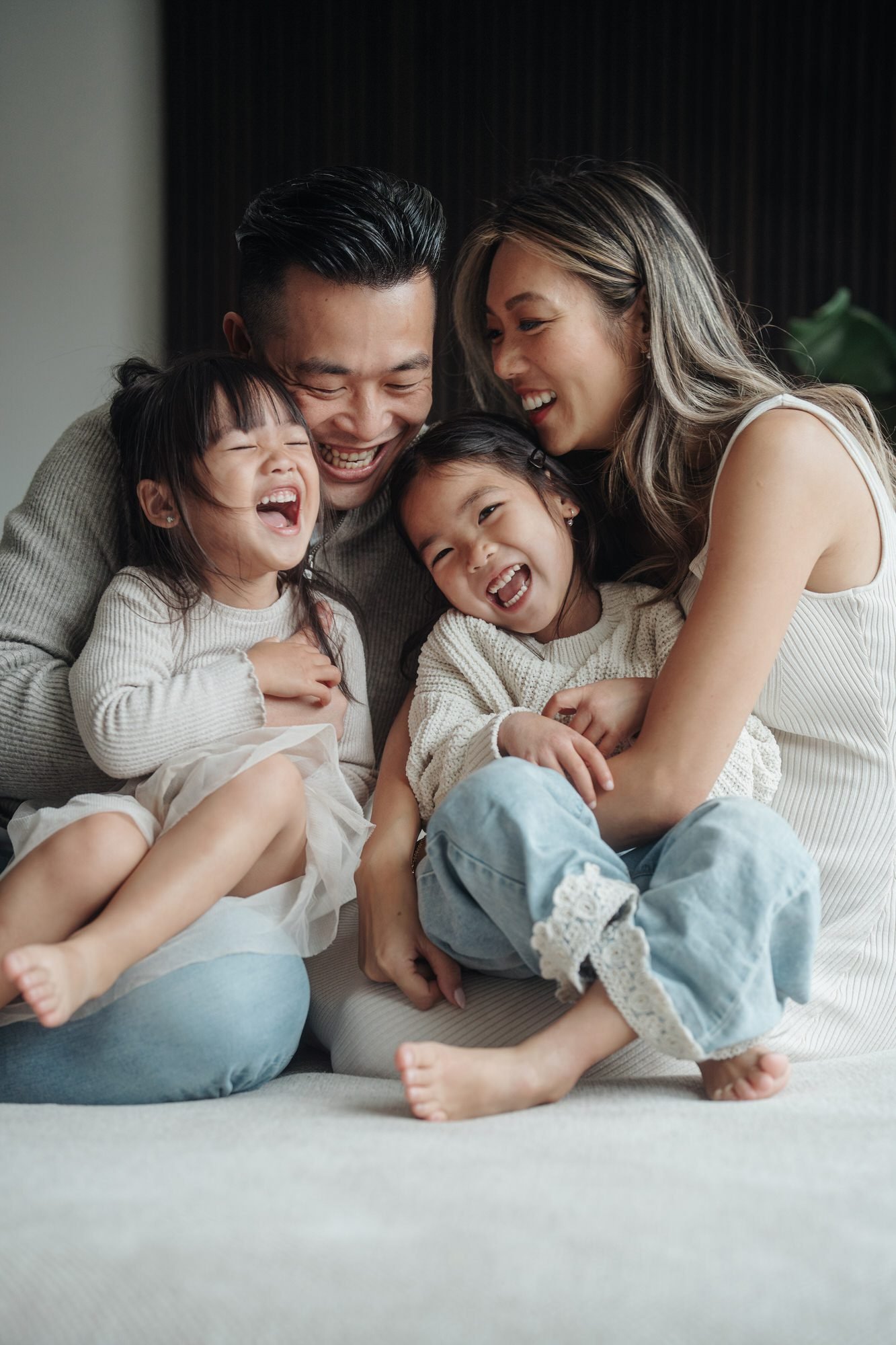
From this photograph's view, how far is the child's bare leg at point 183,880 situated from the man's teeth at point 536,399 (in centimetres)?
63

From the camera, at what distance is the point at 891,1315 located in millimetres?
620

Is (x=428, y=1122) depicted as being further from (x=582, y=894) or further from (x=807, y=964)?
(x=807, y=964)

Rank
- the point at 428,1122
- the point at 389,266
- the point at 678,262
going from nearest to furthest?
the point at 428,1122
the point at 678,262
the point at 389,266

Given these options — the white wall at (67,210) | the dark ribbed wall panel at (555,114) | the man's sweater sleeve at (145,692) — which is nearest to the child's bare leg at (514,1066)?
the man's sweater sleeve at (145,692)

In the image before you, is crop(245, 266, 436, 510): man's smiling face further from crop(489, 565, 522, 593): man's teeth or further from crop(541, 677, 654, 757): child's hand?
crop(541, 677, 654, 757): child's hand

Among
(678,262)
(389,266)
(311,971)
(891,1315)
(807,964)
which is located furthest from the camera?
(389,266)

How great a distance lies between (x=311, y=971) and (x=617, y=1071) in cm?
38

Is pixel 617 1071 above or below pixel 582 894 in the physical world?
below

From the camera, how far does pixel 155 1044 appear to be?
106cm

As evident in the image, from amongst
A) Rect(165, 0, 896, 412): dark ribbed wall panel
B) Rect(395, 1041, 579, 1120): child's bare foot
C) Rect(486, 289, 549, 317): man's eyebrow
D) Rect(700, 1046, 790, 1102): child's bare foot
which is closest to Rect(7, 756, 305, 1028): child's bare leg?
Rect(395, 1041, 579, 1120): child's bare foot

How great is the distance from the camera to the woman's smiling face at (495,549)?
1.49m

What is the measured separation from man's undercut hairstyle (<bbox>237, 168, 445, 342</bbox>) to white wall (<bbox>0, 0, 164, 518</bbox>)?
209 centimetres

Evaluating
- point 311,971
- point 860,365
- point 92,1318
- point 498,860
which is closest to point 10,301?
point 860,365

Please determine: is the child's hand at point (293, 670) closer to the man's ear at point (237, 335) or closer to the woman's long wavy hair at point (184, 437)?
the woman's long wavy hair at point (184, 437)
